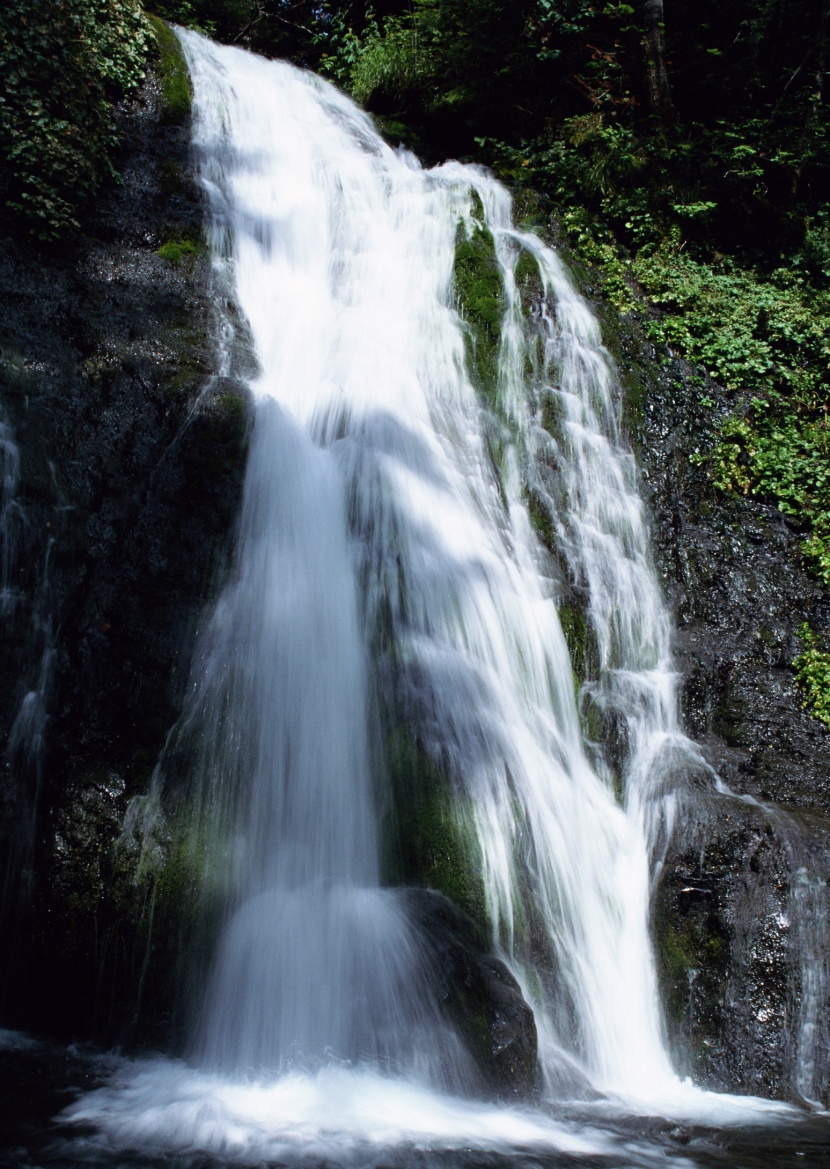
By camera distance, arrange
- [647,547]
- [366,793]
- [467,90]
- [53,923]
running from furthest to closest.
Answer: [467,90], [647,547], [366,793], [53,923]

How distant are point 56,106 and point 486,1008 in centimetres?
767

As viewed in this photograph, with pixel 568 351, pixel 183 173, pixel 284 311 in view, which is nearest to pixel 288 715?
pixel 284 311

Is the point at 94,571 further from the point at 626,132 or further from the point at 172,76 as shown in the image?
the point at 626,132

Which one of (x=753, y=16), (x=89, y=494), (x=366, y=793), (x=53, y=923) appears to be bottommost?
(x=53, y=923)

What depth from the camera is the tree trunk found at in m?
10.9

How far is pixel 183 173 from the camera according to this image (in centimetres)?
789

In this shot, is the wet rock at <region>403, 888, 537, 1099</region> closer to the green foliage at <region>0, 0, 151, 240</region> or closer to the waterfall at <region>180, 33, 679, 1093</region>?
the waterfall at <region>180, 33, 679, 1093</region>

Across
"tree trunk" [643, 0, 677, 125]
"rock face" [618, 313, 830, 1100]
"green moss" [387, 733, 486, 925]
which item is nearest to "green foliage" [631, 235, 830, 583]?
"rock face" [618, 313, 830, 1100]

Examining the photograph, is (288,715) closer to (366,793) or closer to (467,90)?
(366,793)

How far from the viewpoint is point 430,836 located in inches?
180

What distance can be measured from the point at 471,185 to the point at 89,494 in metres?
6.12

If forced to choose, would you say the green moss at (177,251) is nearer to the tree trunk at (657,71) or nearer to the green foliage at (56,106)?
the green foliage at (56,106)

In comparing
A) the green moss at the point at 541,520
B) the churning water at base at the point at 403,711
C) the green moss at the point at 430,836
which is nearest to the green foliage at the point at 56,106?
the churning water at base at the point at 403,711

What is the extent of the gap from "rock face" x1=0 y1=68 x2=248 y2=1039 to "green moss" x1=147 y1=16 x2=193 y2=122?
2.50 meters
